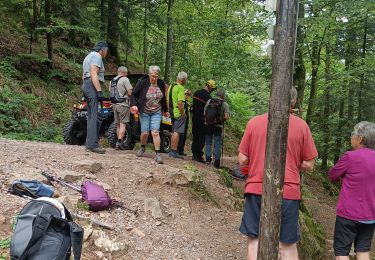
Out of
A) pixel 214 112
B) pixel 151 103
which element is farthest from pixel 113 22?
pixel 151 103

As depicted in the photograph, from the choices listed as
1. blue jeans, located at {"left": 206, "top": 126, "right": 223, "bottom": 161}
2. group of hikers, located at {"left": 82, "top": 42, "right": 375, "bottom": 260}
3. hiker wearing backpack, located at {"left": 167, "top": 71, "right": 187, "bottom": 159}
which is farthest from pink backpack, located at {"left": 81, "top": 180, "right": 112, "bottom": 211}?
blue jeans, located at {"left": 206, "top": 126, "right": 223, "bottom": 161}

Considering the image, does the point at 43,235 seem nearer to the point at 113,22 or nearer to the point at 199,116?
the point at 199,116

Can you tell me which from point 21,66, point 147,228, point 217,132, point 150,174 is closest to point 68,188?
point 147,228

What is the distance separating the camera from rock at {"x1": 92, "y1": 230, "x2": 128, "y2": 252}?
4.55m

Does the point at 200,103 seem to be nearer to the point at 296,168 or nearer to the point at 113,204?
the point at 113,204

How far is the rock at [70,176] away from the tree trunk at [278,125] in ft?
11.5

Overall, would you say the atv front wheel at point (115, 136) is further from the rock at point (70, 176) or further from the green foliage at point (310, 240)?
the green foliage at point (310, 240)

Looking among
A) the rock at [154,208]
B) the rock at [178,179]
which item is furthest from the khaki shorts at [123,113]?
the rock at [154,208]

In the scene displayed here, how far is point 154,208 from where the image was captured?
238 inches

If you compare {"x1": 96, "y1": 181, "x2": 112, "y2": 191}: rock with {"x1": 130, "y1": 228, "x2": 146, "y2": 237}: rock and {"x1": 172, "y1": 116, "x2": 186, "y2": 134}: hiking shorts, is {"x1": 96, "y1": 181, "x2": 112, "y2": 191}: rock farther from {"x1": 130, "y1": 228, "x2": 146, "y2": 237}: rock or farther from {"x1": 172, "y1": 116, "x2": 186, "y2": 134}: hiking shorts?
{"x1": 172, "y1": 116, "x2": 186, "y2": 134}: hiking shorts

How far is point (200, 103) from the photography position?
10.2 metres

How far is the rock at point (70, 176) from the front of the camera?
5.96 metres

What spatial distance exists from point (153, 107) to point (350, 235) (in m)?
4.44

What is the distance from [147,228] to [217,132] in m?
4.97
